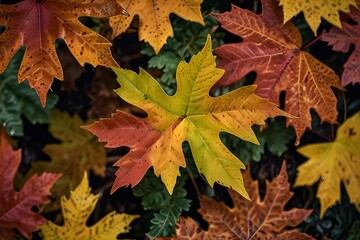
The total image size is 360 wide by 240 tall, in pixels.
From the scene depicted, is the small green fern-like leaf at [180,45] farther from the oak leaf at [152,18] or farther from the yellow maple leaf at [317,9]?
the yellow maple leaf at [317,9]

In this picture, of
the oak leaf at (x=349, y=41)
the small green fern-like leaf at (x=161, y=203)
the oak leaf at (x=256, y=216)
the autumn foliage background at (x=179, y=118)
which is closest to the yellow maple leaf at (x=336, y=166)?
the autumn foliage background at (x=179, y=118)

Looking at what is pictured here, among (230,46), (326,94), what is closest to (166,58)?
(230,46)

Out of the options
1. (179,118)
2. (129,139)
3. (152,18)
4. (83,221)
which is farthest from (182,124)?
(83,221)

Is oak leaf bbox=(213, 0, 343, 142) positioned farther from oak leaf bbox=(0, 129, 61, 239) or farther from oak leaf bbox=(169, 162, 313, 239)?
oak leaf bbox=(0, 129, 61, 239)

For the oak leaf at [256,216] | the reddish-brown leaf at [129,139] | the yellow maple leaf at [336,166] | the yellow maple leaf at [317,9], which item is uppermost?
the yellow maple leaf at [317,9]

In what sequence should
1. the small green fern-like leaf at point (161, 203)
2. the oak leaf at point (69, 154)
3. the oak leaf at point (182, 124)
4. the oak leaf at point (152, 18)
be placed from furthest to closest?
the oak leaf at point (69, 154)
the small green fern-like leaf at point (161, 203)
the oak leaf at point (152, 18)
the oak leaf at point (182, 124)

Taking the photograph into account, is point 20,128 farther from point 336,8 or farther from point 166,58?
point 336,8
